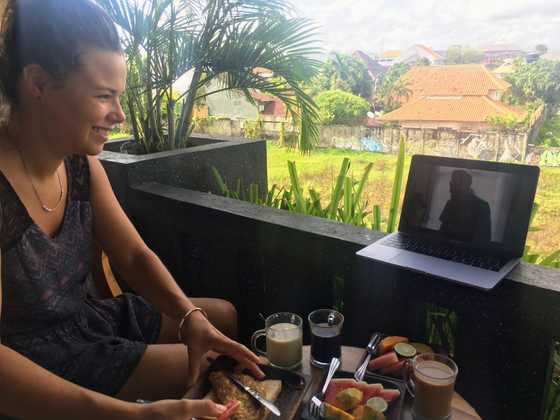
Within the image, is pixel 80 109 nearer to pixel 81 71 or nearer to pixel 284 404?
pixel 81 71

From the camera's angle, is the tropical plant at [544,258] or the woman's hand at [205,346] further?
the tropical plant at [544,258]

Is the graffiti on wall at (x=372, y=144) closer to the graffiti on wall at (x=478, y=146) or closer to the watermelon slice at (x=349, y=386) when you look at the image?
the graffiti on wall at (x=478, y=146)

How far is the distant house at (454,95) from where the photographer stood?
87.2 inches

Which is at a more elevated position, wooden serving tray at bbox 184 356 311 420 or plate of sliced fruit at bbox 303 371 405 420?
plate of sliced fruit at bbox 303 371 405 420

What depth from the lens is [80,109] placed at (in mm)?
1016

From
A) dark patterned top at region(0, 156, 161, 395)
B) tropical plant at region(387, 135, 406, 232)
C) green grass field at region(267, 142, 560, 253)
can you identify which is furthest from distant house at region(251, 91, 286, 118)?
dark patterned top at region(0, 156, 161, 395)

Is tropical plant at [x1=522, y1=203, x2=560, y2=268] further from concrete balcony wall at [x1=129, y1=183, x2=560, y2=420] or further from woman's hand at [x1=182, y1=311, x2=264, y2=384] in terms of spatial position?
woman's hand at [x1=182, y1=311, x2=264, y2=384]

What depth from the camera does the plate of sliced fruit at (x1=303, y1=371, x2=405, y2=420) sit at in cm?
83

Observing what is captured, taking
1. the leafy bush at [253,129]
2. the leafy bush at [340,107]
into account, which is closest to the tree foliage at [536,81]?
the leafy bush at [340,107]

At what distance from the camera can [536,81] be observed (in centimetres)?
185

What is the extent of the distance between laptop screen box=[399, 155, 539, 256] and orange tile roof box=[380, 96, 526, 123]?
964mm

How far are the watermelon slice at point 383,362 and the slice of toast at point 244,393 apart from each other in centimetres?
24

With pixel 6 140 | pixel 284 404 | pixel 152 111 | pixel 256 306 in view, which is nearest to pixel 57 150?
pixel 6 140

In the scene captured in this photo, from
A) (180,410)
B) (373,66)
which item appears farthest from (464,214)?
(373,66)
